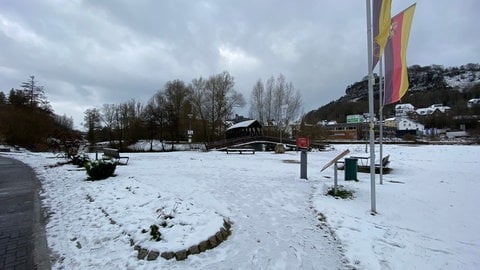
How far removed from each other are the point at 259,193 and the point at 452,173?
9719 mm

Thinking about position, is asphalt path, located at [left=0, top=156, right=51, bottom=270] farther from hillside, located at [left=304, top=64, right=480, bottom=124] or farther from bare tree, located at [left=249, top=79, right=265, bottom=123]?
hillside, located at [left=304, top=64, right=480, bottom=124]

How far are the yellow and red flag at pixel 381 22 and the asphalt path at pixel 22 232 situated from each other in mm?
7223

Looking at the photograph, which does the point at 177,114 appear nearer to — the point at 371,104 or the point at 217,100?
the point at 217,100

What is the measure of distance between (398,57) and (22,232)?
870 centimetres

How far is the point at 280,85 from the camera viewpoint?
149 ft

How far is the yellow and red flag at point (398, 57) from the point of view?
6039 millimetres

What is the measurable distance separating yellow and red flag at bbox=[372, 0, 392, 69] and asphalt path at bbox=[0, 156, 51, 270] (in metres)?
7.22

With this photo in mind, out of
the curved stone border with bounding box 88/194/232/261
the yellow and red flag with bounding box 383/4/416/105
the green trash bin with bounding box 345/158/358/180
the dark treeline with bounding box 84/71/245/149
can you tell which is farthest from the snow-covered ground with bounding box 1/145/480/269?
the dark treeline with bounding box 84/71/245/149

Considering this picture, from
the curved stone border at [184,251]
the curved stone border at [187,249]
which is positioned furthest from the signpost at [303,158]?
the curved stone border at [184,251]

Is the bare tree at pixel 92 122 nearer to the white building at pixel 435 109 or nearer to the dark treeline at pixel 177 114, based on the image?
the dark treeline at pixel 177 114

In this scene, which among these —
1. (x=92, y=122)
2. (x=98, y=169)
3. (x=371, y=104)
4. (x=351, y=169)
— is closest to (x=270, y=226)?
(x=371, y=104)

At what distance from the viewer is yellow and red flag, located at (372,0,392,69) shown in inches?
223

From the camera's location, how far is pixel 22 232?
4.63m

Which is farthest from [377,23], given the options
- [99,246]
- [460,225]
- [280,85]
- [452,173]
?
[280,85]
